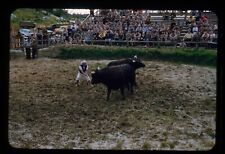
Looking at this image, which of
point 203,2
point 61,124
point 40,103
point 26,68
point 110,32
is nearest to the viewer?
point 203,2

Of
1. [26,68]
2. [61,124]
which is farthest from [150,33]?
[26,68]

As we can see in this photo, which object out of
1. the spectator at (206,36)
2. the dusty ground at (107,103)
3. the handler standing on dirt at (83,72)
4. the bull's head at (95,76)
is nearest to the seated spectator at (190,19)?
the spectator at (206,36)

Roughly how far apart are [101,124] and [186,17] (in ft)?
12.7

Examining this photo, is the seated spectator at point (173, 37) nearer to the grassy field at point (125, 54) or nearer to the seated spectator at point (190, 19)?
the seated spectator at point (190, 19)

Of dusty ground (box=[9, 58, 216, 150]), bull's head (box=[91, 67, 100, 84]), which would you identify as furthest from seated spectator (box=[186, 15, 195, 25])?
bull's head (box=[91, 67, 100, 84])

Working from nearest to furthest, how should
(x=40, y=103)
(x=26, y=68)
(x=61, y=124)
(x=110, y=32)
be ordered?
(x=110, y=32) → (x=61, y=124) → (x=40, y=103) → (x=26, y=68)

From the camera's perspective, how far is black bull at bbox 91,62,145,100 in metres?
7.70

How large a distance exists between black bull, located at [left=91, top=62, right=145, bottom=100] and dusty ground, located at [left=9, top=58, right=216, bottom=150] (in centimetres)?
16

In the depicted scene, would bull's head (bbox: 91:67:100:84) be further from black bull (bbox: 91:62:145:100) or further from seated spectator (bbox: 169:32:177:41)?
seated spectator (bbox: 169:32:177:41)

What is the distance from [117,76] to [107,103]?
59 centimetres

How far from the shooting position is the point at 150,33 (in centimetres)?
376

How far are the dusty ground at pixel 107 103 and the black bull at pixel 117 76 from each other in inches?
6.2

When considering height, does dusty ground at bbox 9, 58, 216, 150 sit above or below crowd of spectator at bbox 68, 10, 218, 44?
below
